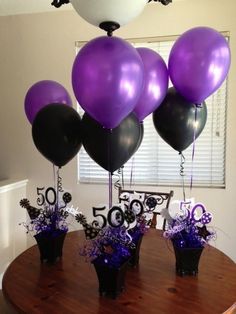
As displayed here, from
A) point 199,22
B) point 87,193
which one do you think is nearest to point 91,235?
point 87,193

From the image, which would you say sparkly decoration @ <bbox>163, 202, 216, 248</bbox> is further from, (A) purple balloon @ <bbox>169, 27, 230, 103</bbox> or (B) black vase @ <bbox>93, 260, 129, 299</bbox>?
(A) purple balloon @ <bbox>169, 27, 230, 103</bbox>

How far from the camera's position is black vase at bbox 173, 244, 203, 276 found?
1297 millimetres

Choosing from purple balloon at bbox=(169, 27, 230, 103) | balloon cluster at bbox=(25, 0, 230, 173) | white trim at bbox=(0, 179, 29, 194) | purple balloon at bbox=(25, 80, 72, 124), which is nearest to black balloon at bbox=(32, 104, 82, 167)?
balloon cluster at bbox=(25, 0, 230, 173)

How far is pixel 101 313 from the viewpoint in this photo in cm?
104

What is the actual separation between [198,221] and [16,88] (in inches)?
91.8

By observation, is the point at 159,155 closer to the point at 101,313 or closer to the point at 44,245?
the point at 44,245

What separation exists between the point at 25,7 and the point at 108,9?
6.19 feet

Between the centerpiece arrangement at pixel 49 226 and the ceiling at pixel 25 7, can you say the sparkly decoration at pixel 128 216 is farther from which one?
the ceiling at pixel 25 7

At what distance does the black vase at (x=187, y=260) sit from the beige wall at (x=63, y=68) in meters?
Answer: 1.33

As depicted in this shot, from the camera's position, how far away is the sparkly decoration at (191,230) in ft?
4.27

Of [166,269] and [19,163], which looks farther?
[19,163]

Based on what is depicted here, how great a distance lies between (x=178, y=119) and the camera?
58.9 inches

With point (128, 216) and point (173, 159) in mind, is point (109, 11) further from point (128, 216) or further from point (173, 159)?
point (173, 159)

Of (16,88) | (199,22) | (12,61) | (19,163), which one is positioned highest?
(199,22)
